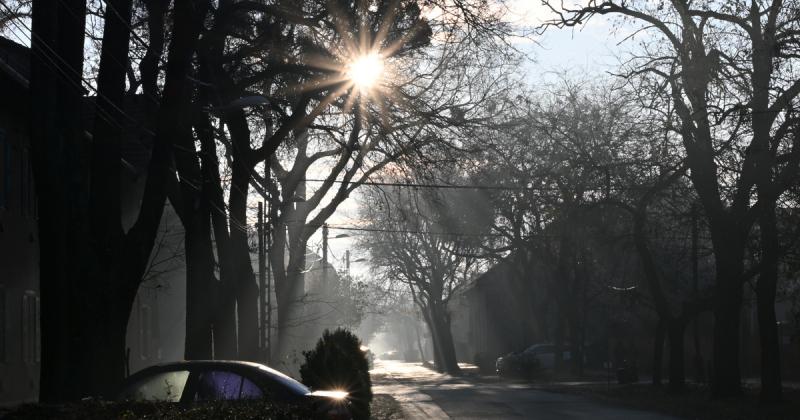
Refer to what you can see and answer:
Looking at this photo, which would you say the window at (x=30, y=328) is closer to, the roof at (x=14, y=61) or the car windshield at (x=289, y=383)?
the roof at (x=14, y=61)

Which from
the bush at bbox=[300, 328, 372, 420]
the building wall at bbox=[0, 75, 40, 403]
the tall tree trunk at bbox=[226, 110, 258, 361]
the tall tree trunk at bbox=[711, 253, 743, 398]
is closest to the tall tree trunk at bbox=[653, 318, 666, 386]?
the tall tree trunk at bbox=[711, 253, 743, 398]

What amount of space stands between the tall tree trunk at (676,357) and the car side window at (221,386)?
64.4 ft

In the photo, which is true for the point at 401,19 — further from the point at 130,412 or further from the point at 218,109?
the point at 130,412

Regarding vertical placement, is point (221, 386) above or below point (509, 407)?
above

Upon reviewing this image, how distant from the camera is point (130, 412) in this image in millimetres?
8852

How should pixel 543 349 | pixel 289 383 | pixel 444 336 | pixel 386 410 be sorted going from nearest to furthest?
pixel 289 383, pixel 386 410, pixel 543 349, pixel 444 336

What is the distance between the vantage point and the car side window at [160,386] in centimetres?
1335

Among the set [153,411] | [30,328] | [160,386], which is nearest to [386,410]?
[30,328]

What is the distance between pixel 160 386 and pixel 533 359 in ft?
121

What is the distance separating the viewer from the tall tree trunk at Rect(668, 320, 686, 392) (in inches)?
1187

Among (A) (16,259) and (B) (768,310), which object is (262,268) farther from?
(B) (768,310)

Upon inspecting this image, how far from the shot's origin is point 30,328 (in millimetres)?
24906

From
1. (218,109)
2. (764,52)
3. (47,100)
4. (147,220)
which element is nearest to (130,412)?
(47,100)

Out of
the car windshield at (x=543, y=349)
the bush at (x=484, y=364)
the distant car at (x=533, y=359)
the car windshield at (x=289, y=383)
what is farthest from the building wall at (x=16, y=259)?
the bush at (x=484, y=364)
